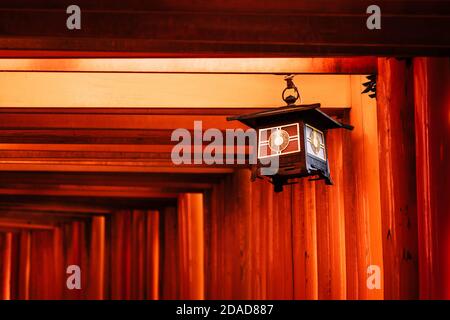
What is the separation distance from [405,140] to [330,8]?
1.19 metres

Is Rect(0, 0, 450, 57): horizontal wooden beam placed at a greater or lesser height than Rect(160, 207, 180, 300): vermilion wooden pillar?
greater

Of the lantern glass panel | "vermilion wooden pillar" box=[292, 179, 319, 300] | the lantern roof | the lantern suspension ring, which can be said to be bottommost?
"vermilion wooden pillar" box=[292, 179, 319, 300]

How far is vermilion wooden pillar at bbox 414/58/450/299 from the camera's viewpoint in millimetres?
5176

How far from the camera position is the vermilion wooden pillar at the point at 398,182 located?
5.58 metres

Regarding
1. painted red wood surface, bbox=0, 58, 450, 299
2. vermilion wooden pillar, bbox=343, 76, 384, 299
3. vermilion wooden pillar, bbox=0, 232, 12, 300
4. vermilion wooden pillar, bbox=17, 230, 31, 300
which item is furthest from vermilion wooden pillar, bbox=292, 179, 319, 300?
vermilion wooden pillar, bbox=0, 232, 12, 300

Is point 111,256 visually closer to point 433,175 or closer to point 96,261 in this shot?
point 96,261

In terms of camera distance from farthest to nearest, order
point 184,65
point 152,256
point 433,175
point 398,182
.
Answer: point 152,256 → point 184,65 → point 398,182 → point 433,175

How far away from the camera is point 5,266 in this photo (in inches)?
791

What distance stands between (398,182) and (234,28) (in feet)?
5.37

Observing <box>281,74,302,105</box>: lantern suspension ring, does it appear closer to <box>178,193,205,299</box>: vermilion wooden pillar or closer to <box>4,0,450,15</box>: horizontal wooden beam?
<box>4,0,450,15</box>: horizontal wooden beam

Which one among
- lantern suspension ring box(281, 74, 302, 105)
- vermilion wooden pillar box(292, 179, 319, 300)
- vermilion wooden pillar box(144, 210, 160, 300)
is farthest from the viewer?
vermilion wooden pillar box(144, 210, 160, 300)

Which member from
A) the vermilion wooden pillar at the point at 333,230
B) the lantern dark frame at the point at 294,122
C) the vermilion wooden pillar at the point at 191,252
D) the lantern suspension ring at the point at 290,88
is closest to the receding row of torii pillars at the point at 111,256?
the vermilion wooden pillar at the point at 191,252

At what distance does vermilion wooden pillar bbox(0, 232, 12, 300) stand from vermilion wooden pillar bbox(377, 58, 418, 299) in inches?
619

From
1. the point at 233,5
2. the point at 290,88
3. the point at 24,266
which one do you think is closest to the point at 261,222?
the point at 290,88
